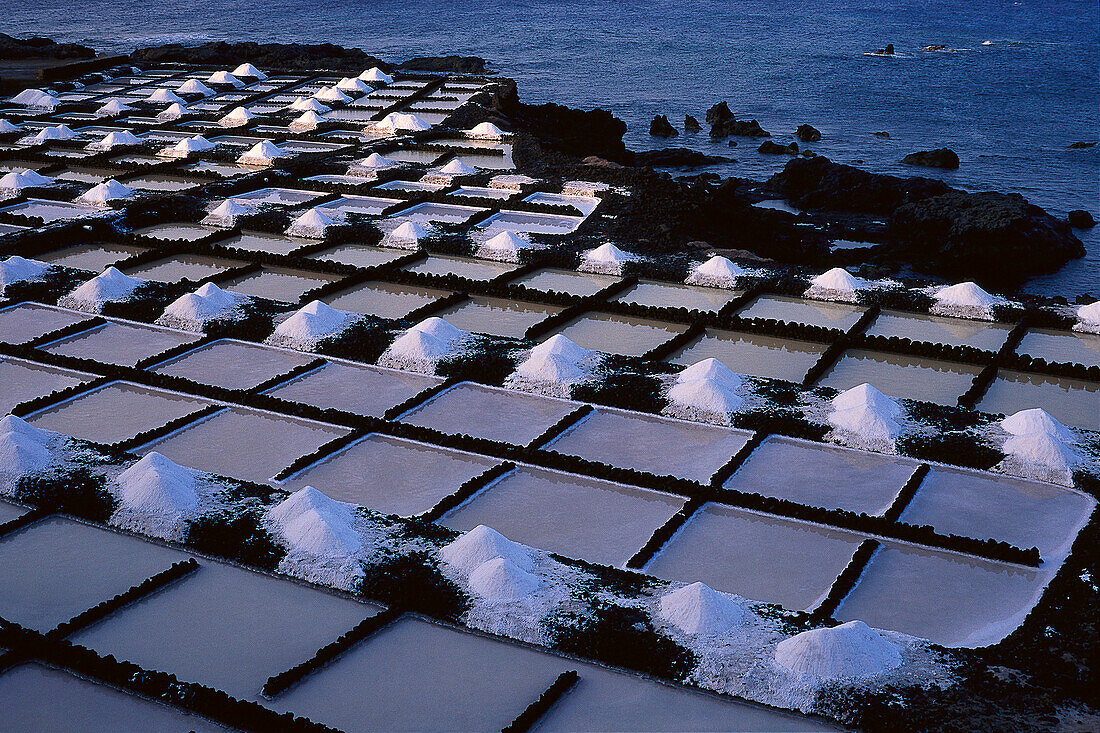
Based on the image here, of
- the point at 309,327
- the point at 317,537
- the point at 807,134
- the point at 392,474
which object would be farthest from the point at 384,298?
the point at 807,134

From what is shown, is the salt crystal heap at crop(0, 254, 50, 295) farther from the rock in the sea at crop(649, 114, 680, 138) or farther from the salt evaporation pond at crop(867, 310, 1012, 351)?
the rock in the sea at crop(649, 114, 680, 138)

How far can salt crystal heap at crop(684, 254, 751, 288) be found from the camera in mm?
13156

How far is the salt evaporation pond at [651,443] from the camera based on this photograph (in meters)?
8.51

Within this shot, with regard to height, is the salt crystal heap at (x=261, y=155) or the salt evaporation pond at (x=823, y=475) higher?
the salt crystal heap at (x=261, y=155)

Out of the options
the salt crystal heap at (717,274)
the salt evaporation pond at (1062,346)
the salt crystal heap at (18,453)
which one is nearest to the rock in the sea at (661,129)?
the salt crystal heap at (717,274)

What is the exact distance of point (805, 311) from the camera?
12.4 meters

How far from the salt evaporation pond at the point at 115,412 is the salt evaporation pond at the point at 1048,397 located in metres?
7.15

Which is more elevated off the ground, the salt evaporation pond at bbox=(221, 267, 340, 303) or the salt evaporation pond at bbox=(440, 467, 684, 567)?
the salt evaporation pond at bbox=(440, 467, 684, 567)

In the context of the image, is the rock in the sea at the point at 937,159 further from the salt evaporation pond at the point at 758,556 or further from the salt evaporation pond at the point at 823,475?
the salt evaporation pond at the point at 758,556

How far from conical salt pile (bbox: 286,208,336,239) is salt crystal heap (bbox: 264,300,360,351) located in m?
4.17

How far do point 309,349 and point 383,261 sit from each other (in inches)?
149

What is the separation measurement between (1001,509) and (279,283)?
8907 millimetres

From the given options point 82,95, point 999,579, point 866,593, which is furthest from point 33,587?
point 82,95

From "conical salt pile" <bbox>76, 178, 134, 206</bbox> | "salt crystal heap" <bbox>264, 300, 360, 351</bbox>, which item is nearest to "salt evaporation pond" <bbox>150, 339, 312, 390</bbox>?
"salt crystal heap" <bbox>264, 300, 360, 351</bbox>
